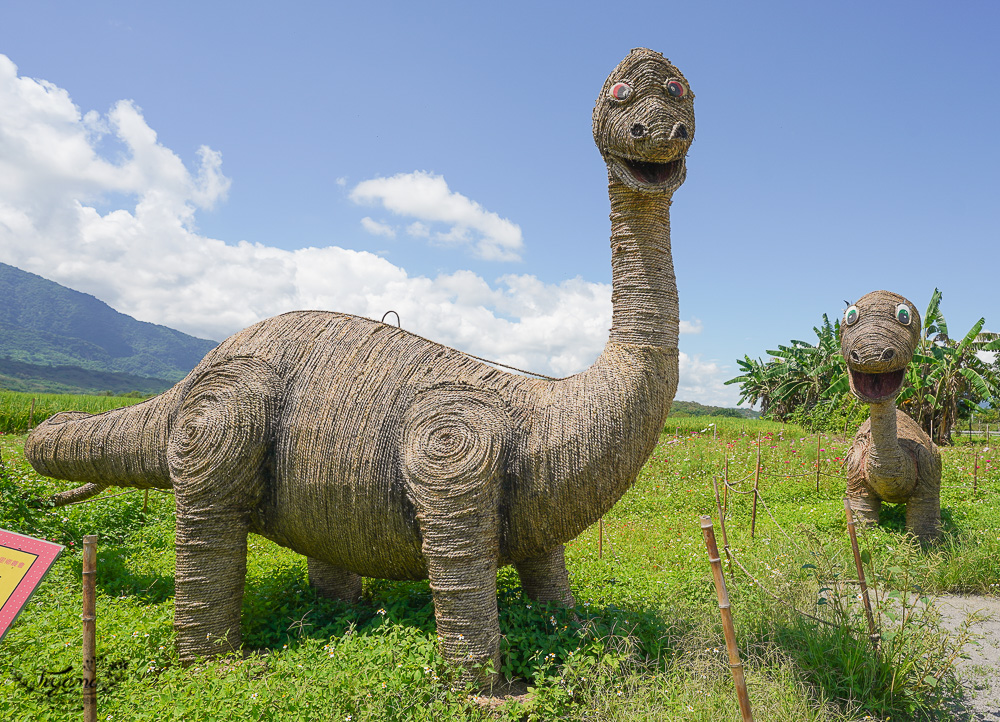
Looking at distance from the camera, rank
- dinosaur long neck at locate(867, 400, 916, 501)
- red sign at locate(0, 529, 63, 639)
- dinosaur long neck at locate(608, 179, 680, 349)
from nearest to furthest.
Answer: red sign at locate(0, 529, 63, 639) < dinosaur long neck at locate(608, 179, 680, 349) < dinosaur long neck at locate(867, 400, 916, 501)

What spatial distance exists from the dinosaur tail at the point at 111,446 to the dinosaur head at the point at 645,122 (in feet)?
10.4

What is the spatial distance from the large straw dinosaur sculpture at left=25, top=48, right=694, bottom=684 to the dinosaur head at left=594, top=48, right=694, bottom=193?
0.03ft

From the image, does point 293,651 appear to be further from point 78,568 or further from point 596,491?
point 78,568

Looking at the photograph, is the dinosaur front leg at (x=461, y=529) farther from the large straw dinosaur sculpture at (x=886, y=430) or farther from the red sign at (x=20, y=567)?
the large straw dinosaur sculpture at (x=886, y=430)

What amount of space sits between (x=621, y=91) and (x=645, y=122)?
0.80ft

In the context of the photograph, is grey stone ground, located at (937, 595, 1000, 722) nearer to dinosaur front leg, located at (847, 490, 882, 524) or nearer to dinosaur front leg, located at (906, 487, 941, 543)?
dinosaur front leg, located at (906, 487, 941, 543)

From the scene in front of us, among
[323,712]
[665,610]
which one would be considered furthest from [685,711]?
[323,712]

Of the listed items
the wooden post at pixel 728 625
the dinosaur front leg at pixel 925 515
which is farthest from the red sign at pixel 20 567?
the dinosaur front leg at pixel 925 515

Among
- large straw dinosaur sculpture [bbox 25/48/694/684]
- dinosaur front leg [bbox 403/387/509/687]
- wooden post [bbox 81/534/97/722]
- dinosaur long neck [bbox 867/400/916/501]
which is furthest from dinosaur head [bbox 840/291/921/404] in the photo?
wooden post [bbox 81/534/97/722]

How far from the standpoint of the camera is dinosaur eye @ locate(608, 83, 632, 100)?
10.4 ft

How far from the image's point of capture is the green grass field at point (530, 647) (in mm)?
2854

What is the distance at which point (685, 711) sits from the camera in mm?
2799

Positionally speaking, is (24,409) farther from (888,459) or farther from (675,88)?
(888,459)

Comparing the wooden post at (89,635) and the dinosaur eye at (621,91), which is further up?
the dinosaur eye at (621,91)
